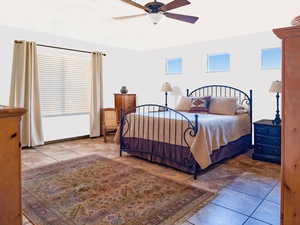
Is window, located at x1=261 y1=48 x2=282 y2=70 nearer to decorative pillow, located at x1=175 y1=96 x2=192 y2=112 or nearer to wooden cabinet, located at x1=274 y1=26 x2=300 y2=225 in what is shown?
decorative pillow, located at x1=175 y1=96 x2=192 y2=112

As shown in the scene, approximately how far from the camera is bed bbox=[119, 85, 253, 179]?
289 centimetres

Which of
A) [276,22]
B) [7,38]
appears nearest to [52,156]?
[7,38]

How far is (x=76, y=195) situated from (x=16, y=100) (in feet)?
8.75

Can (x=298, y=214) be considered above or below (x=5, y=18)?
below

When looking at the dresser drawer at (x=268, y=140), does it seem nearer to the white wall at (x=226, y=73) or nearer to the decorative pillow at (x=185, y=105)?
the white wall at (x=226, y=73)

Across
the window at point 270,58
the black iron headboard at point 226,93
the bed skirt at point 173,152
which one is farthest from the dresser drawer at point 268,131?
the window at point 270,58

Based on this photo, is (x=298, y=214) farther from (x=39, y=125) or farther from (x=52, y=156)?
(x=39, y=125)

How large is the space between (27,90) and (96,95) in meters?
1.49

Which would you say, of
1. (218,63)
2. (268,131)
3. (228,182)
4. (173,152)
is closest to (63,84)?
(173,152)

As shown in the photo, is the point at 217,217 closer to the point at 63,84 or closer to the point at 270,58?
the point at 270,58

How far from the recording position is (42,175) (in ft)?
9.72

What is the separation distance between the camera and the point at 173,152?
3.16 metres

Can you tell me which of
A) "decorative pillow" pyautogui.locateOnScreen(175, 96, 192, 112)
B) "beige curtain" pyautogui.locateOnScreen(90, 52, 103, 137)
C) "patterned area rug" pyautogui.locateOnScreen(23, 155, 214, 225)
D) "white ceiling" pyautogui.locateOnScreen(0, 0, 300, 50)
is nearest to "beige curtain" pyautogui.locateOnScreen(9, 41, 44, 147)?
"white ceiling" pyautogui.locateOnScreen(0, 0, 300, 50)

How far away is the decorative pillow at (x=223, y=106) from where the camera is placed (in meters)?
4.04
